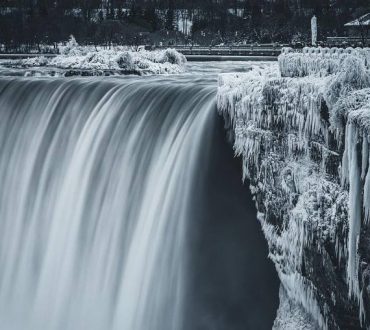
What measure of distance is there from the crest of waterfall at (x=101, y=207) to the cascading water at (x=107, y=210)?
32 mm

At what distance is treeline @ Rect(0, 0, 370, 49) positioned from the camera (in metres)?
64.7

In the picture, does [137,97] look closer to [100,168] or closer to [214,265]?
[100,168]

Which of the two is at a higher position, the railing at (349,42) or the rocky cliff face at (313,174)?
the railing at (349,42)

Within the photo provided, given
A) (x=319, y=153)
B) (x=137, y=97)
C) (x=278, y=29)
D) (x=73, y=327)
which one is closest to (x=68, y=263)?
(x=73, y=327)

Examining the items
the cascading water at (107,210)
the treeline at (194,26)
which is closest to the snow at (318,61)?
the cascading water at (107,210)

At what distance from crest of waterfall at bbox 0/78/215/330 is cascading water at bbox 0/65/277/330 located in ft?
0.11

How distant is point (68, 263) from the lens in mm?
17484

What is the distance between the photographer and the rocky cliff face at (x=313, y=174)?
10922 mm

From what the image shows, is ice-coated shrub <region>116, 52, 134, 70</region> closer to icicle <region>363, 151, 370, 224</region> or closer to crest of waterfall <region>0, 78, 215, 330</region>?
crest of waterfall <region>0, 78, 215, 330</region>

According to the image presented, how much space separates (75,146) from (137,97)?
2.65m

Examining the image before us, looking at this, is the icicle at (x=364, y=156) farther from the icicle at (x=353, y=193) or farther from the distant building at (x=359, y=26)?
the distant building at (x=359, y=26)

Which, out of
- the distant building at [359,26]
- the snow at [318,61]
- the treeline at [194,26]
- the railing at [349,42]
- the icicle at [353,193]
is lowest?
the icicle at [353,193]

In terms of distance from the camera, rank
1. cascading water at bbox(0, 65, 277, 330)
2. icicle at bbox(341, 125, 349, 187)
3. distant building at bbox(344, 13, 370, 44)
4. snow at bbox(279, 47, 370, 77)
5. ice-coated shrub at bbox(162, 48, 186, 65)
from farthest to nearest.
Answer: distant building at bbox(344, 13, 370, 44)
ice-coated shrub at bbox(162, 48, 186, 65)
cascading water at bbox(0, 65, 277, 330)
snow at bbox(279, 47, 370, 77)
icicle at bbox(341, 125, 349, 187)

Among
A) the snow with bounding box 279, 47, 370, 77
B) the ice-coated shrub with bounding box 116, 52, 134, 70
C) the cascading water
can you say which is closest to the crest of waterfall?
the cascading water
